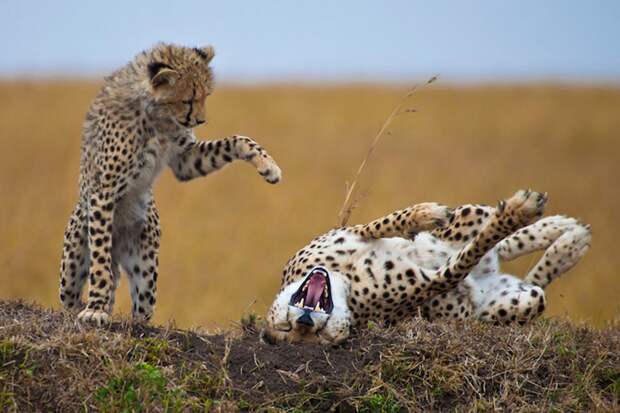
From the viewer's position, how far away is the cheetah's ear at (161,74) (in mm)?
5531

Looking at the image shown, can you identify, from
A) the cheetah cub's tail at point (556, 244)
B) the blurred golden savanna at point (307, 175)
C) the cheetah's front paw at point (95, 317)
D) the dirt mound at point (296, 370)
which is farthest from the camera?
the blurred golden savanna at point (307, 175)

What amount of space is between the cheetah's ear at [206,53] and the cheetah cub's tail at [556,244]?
1996mm

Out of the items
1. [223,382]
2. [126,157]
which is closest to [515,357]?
[223,382]

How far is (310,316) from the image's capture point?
17.2ft

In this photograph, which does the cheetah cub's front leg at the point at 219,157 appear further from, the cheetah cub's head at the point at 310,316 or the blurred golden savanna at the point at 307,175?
the blurred golden savanna at the point at 307,175

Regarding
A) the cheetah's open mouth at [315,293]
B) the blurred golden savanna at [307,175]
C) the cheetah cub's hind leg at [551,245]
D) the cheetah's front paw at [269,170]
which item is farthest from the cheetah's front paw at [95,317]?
the blurred golden savanna at [307,175]

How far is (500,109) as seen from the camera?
62.5 ft

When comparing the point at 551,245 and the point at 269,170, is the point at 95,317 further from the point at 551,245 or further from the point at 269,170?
the point at 551,245

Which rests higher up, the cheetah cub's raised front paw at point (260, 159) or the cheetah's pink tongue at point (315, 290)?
the cheetah cub's raised front paw at point (260, 159)

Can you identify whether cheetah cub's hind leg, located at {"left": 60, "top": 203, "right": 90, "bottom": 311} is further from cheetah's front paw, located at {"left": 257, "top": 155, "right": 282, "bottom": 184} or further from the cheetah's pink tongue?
the cheetah's pink tongue

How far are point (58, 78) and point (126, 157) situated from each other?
1347cm

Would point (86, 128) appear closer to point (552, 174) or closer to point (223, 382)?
point (223, 382)

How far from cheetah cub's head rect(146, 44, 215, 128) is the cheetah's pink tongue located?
97 centimetres

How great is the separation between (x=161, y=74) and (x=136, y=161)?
1.53ft
